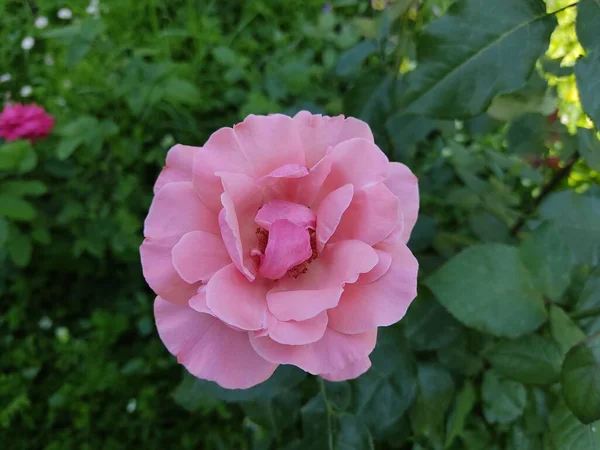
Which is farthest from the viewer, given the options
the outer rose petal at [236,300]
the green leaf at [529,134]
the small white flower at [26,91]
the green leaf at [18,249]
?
the small white flower at [26,91]

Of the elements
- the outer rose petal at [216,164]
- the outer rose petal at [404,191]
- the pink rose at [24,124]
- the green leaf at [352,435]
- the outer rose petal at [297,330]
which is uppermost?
the outer rose petal at [216,164]

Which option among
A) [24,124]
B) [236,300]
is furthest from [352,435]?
[24,124]

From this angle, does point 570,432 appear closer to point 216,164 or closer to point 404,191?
point 404,191

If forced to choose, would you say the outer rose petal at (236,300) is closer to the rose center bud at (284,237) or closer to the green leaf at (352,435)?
the rose center bud at (284,237)

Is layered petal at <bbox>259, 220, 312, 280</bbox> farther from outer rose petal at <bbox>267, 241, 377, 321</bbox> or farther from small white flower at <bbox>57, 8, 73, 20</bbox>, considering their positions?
small white flower at <bbox>57, 8, 73, 20</bbox>

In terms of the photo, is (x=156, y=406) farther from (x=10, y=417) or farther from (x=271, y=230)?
(x=271, y=230)

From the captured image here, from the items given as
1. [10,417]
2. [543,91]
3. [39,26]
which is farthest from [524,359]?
[39,26]

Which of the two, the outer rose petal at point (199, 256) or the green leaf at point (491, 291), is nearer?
Result: the outer rose petal at point (199, 256)

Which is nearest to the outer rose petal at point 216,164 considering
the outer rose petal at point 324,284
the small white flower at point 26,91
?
the outer rose petal at point 324,284
